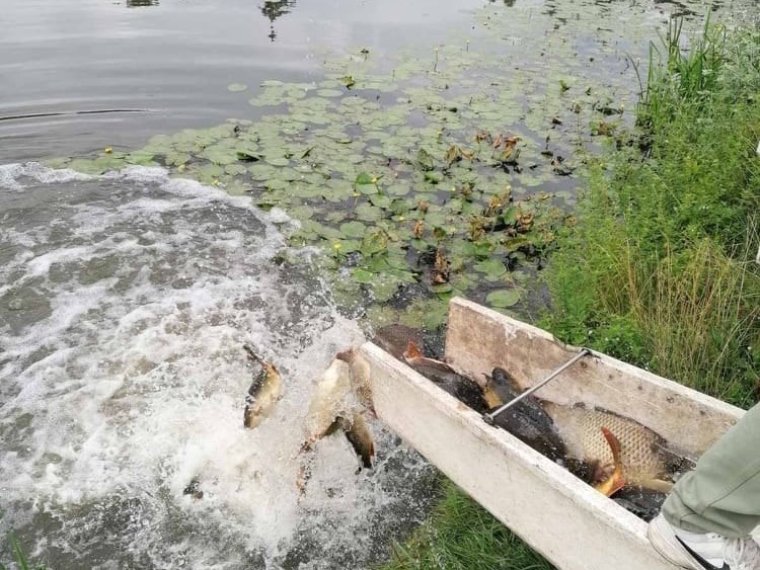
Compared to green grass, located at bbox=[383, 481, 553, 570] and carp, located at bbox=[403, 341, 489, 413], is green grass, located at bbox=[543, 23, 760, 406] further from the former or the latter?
green grass, located at bbox=[383, 481, 553, 570]

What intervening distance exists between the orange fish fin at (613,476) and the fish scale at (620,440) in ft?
0.16

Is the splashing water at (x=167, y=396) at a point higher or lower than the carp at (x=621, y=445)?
lower

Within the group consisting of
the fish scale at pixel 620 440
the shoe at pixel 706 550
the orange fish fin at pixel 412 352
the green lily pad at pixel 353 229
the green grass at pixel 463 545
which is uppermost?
the shoe at pixel 706 550

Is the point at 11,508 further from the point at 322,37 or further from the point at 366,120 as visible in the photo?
the point at 322,37

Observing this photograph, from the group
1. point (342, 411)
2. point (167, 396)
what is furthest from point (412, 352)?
point (167, 396)

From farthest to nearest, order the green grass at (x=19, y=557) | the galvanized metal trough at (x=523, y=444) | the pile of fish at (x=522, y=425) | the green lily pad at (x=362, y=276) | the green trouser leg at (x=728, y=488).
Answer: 1. the green lily pad at (x=362, y=276)
2. the pile of fish at (x=522, y=425)
3. the galvanized metal trough at (x=523, y=444)
4. the green grass at (x=19, y=557)
5. the green trouser leg at (x=728, y=488)

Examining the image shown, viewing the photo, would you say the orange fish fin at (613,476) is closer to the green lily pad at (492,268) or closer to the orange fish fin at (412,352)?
the orange fish fin at (412,352)

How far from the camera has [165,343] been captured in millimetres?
4199

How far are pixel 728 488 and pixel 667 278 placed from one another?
6.25 ft

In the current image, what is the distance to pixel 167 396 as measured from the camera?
3826mm

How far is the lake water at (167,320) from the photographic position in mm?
3137

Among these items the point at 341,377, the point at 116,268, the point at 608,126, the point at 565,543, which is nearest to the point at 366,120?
the point at 608,126

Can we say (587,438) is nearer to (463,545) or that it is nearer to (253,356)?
(463,545)

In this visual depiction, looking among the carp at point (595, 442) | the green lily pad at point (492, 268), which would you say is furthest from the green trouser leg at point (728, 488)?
the green lily pad at point (492, 268)
